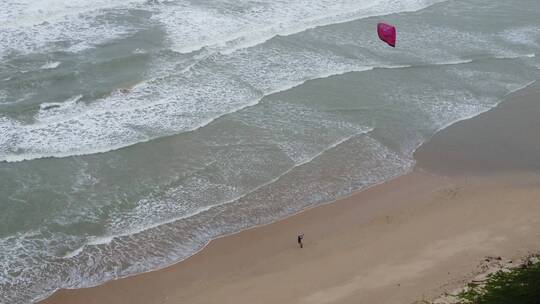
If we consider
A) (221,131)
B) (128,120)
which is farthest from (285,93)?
(128,120)

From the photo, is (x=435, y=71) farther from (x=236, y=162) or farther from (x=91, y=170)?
(x=91, y=170)

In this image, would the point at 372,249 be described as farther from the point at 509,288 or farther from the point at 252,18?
the point at 252,18

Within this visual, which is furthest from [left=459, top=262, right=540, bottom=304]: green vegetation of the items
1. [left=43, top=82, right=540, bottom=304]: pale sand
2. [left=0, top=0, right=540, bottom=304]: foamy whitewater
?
[left=0, top=0, right=540, bottom=304]: foamy whitewater

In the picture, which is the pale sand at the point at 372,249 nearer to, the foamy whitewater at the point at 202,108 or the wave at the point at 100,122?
the foamy whitewater at the point at 202,108

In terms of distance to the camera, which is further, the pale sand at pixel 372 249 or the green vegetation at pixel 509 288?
the pale sand at pixel 372 249

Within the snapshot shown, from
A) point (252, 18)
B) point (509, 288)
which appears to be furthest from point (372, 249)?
point (252, 18)

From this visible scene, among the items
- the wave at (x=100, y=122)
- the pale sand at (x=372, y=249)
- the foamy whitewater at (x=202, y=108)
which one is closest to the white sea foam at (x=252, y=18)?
the foamy whitewater at (x=202, y=108)
